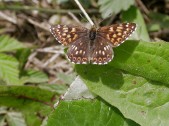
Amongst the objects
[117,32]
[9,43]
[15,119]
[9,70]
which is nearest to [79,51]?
[117,32]

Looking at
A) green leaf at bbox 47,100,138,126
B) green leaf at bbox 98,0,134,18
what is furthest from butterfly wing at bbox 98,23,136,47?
green leaf at bbox 98,0,134,18

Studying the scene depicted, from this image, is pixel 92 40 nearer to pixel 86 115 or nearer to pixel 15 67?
pixel 86 115

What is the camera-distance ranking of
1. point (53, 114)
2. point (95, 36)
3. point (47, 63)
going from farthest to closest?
point (47, 63) < point (95, 36) < point (53, 114)

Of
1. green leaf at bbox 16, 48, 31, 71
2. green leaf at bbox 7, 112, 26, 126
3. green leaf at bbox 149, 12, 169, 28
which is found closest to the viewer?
green leaf at bbox 7, 112, 26, 126

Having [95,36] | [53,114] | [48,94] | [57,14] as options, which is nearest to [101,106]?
[53,114]

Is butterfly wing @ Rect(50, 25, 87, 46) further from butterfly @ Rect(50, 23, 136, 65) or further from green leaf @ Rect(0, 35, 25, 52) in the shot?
green leaf @ Rect(0, 35, 25, 52)

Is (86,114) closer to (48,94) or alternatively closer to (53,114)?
(53,114)
